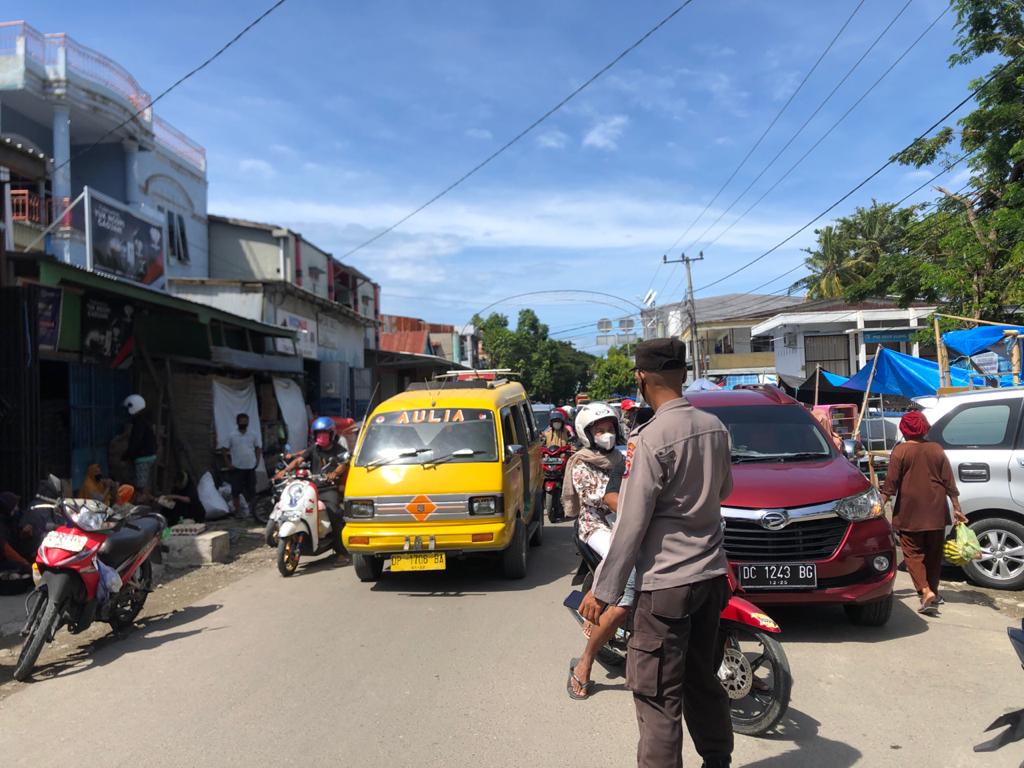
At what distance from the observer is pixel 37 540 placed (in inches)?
307

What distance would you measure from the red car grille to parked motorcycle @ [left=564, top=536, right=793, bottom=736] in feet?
4.13

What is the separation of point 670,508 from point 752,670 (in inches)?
62.7

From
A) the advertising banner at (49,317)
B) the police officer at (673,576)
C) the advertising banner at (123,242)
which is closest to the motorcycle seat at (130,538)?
the advertising banner at (49,317)

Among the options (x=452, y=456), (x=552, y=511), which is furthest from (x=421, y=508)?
(x=552, y=511)

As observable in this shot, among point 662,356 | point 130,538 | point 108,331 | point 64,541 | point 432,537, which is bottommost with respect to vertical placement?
point 432,537

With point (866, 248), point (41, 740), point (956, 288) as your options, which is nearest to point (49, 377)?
point (41, 740)

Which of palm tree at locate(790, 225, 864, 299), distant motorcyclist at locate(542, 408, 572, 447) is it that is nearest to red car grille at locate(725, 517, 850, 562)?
distant motorcyclist at locate(542, 408, 572, 447)

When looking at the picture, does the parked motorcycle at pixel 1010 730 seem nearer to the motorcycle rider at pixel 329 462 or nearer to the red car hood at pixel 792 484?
the red car hood at pixel 792 484

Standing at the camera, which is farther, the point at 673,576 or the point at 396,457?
the point at 396,457

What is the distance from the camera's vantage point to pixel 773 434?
6.91 metres

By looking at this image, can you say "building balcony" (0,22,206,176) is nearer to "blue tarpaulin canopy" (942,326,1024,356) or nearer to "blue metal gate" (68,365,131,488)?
"blue metal gate" (68,365,131,488)

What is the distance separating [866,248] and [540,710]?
37.3 metres

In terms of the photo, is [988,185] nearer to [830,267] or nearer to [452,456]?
[452,456]

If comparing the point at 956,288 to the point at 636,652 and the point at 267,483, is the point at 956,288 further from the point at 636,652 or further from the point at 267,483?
the point at 636,652
